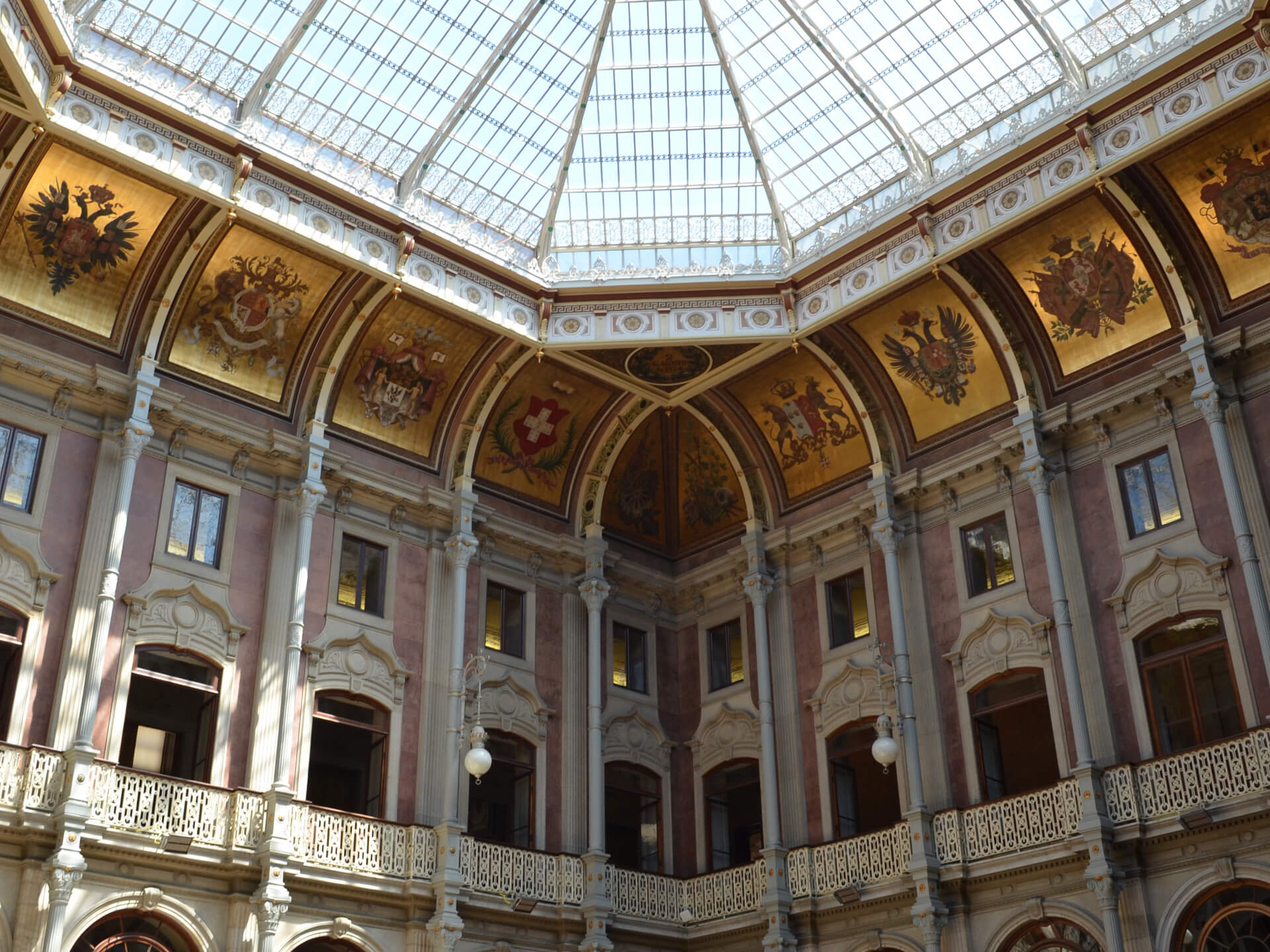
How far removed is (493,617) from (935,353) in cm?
955

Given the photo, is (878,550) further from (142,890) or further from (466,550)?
(142,890)

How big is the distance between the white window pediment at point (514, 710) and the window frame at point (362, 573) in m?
2.40

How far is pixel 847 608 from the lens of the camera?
956 inches

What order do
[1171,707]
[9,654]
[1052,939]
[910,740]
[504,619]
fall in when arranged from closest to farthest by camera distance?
[9,654] → [1052,939] → [1171,707] → [910,740] → [504,619]

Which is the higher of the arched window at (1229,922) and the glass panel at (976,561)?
the glass panel at (976,561)

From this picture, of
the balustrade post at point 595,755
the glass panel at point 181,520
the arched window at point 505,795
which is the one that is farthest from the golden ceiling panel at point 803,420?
the glass panel at point 181,520

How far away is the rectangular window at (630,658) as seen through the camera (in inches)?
1015

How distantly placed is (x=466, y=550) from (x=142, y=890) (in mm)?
8148

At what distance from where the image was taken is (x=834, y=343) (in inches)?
A: 947

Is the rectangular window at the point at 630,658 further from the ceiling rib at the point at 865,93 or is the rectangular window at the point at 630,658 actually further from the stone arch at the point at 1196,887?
the stone arch at the point at 1196,887

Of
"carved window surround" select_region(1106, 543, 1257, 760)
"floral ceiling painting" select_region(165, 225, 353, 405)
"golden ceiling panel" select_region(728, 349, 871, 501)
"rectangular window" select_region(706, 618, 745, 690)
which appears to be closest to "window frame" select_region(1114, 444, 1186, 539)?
"carved window surround" select_region(1106, 543, 1257, 760)

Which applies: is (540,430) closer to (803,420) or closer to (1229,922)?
(803,420)

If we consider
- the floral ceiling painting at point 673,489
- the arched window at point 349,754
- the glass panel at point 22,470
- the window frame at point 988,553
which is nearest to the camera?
the glass panel at point 22,470

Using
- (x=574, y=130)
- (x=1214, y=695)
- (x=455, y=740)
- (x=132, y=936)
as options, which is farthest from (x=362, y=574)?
(x=1214, y=695)
